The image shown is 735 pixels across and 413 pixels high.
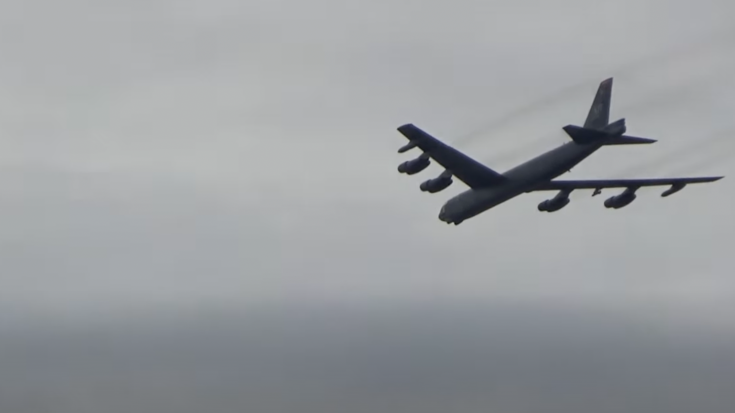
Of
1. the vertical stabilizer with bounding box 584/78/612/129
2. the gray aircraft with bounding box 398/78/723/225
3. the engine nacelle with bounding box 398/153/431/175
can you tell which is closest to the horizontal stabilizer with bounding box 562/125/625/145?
the gray aircraft with bounding box 398/78/723/225

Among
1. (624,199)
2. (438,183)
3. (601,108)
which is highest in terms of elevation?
(601,108)

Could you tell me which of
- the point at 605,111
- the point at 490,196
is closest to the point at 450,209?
the point at 490,196

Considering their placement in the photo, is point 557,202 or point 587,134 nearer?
point 587,134

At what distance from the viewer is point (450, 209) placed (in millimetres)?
95875

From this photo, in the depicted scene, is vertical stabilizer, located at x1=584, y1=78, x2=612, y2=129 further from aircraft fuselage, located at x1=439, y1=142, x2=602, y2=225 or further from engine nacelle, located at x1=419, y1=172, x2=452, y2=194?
engine nacelle, located at x1=419, y1=172, x2=452, y2=194

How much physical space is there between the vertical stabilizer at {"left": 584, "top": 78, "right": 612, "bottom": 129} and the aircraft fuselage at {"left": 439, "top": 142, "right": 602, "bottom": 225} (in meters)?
2.53

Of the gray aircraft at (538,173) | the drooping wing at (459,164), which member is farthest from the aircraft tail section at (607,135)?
the drooping wing at (459,164)

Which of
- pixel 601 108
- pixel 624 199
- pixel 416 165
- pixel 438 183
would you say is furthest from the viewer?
pixel 624 199

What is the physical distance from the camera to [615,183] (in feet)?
314

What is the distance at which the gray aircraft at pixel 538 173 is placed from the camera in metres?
91.4

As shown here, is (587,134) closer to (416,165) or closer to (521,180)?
(521,180)

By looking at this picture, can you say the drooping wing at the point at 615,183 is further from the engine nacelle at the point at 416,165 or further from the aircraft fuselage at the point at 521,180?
the engine nacelle at the point at 416,165

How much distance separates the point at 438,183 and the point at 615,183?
8.97 metres

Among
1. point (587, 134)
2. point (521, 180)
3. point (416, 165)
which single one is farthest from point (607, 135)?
point (416, 165)
